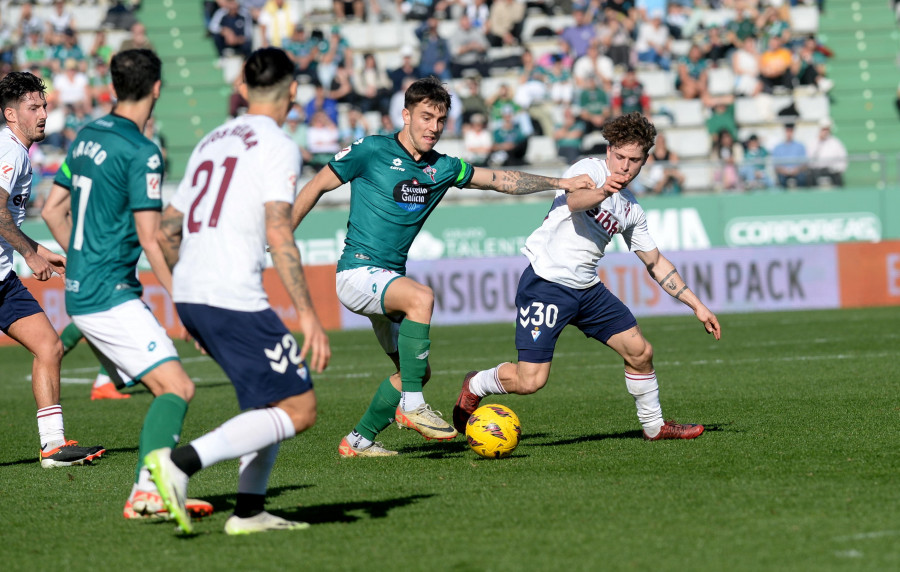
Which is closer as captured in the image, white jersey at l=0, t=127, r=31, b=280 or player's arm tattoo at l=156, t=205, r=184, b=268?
player's arm tattoo at l=156, t=205, r=184, b=268

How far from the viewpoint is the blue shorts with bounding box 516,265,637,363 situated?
791 cm

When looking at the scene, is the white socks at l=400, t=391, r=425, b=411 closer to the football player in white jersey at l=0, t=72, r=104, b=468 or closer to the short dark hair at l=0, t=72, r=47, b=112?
the football player in white jersey at l=0, t=72, r=104, b=468

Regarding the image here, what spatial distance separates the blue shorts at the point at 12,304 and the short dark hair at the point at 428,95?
304cm

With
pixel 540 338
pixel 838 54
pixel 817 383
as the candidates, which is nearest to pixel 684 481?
pixel 540 338

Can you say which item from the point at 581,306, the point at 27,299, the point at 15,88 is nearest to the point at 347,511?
the point at 581,306

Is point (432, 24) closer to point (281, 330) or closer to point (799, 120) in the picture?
point (799, 120)

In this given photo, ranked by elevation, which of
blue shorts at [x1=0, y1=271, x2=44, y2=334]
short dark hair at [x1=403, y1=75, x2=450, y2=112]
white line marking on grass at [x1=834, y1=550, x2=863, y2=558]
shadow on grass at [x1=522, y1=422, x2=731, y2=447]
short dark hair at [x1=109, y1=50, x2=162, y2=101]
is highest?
short dark hair at [x1=109, y1=50, x2=162, y2=101]

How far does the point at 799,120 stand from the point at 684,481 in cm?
1924

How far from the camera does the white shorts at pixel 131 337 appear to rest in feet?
18.8

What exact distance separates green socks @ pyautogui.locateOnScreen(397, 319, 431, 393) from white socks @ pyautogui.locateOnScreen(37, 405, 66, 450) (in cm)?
247

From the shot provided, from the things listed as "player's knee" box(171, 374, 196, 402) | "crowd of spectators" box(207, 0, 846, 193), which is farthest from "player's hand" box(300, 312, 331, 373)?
"crowd of spectators" box(207, 0, 846, 193)

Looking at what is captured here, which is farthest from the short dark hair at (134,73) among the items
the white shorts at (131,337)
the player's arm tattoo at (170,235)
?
the white shorts at (131,337)

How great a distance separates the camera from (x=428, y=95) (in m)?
7.52

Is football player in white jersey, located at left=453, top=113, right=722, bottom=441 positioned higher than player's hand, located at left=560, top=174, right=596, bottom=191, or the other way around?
player's hand, located at left=560, top=174, right=596, bottom=191
